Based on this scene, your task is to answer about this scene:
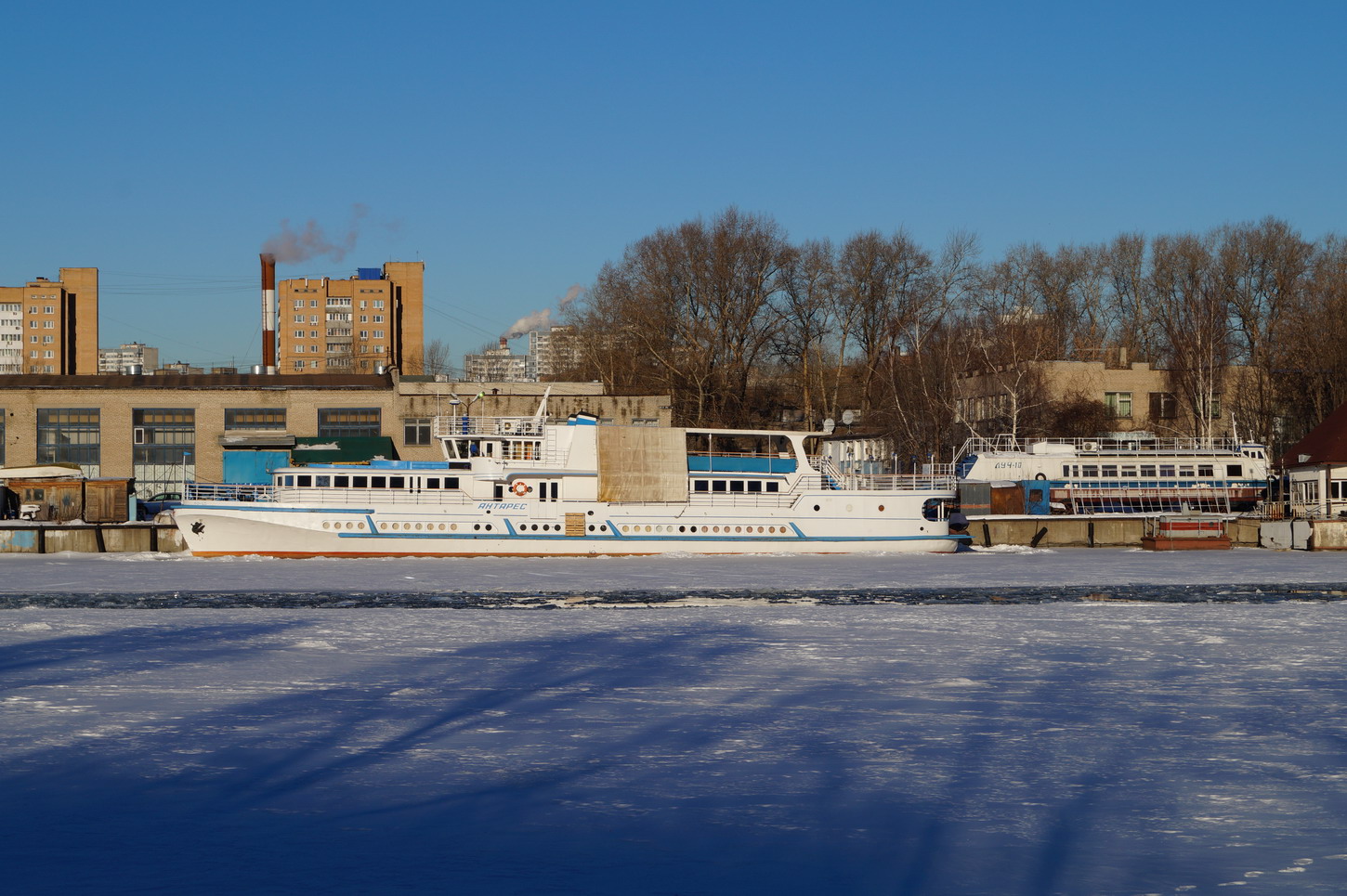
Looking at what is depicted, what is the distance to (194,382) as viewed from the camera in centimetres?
6322

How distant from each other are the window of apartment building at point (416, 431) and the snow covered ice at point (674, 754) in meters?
40.4

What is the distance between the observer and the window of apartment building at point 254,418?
204ft

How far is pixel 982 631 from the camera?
21.3 m

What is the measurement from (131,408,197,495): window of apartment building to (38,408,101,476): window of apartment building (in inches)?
79.1

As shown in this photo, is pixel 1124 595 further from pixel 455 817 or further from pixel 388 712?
pixel 455 817

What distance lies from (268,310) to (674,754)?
2833 inches

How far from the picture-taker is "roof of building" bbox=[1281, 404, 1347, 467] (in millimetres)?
53344

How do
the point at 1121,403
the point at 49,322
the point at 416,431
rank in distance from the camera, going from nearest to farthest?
1. the point at 416,431
2. the point at 1121,403
3. the point at 49,322

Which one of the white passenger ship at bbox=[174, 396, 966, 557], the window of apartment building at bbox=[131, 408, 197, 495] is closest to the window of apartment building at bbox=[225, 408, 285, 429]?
the window of apartment building at bbox=[131, 408, 197, 495]

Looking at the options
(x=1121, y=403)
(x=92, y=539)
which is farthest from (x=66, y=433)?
(x=1121, y=403)

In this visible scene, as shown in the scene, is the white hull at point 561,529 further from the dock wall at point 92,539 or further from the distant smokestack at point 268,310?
the distant smokestack at point 268,310

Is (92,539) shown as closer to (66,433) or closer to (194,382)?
(66,433)

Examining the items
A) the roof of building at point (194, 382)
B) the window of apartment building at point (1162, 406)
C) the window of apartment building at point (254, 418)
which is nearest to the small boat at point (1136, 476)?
the window of apartment building at point (1162, 406)

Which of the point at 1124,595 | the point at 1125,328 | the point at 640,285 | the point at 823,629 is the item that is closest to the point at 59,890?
the point at 823,629
